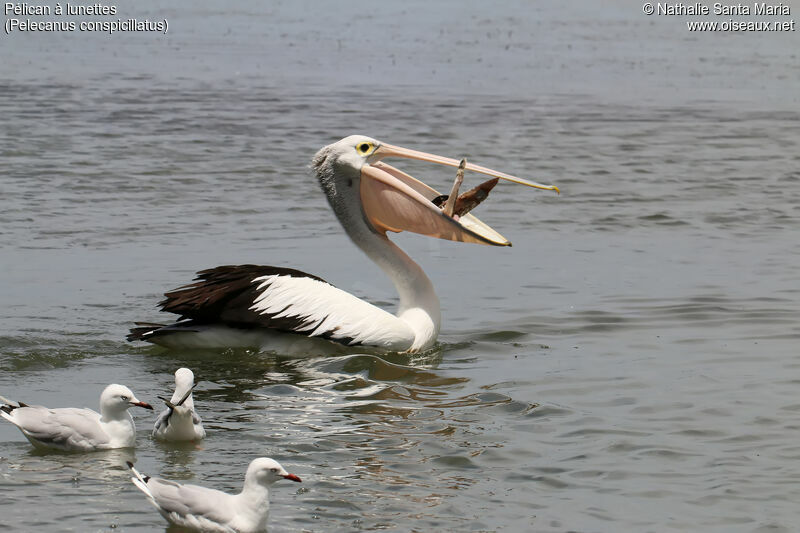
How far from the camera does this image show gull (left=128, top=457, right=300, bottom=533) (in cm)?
432

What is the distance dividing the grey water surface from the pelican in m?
0.13

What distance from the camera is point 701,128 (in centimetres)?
1420

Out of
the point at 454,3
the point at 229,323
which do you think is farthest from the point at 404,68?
the point at 229,323

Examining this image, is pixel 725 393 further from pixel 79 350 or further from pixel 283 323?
pixel 79 350

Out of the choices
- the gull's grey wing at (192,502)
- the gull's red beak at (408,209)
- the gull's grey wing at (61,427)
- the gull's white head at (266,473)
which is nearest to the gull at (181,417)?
the gull's grey wing at (61,427)

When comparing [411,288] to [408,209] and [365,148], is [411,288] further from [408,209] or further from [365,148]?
[365,148]

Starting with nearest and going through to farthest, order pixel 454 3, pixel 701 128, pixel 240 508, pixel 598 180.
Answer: pixel 240 508 → pixel 598 180 → pixel 701 128 → pixel 454 3

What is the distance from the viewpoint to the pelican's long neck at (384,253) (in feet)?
22.8

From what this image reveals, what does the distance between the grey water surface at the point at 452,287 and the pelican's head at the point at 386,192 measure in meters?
0.64

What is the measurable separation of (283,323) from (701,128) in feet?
28.8

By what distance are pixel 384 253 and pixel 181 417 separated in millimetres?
2168

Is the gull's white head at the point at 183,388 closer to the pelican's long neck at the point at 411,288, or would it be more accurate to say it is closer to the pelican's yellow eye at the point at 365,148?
the pelican's long neck at the point at 411,288

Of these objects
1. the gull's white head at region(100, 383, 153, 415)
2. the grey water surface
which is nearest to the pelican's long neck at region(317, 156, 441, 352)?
the grey water surface

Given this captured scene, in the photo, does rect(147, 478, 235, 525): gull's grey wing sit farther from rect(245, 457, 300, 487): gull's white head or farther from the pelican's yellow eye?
the pelican's yellow eye
